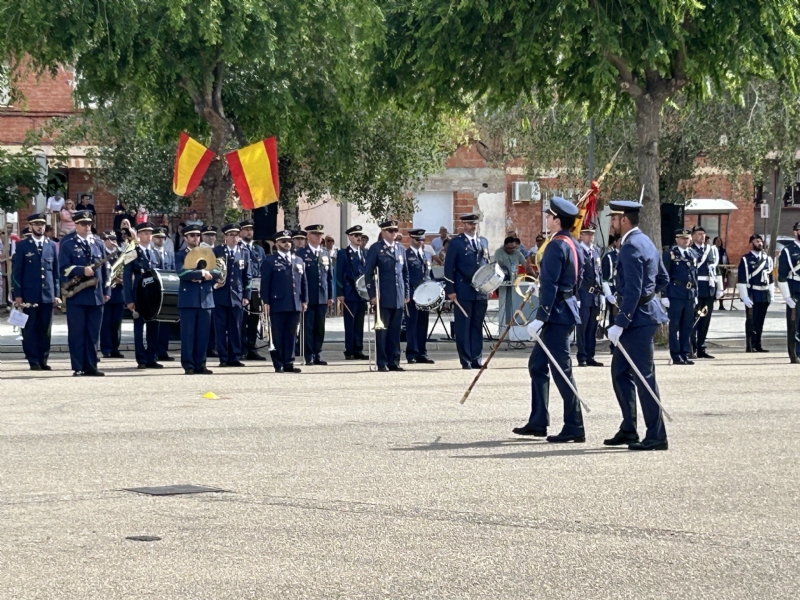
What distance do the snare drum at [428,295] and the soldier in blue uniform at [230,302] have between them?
2434mm

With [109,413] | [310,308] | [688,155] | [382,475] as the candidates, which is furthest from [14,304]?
[688,155]

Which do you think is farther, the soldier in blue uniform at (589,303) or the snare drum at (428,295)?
the snare drum at (428,295)

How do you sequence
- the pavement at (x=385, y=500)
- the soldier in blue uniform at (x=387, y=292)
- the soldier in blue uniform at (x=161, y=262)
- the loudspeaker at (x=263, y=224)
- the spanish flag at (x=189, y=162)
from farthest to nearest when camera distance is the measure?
the loudspeaker at (x=263, y=224)
the spanish flag at (x=189, y=162)
the soldier in blue uniform at (x=161, y=262)
the soldier in blue uniform at (x=387, y=292)
the pavement at (x=385, y=500)

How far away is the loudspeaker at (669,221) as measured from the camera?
26.6m

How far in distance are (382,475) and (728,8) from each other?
15.6 meters

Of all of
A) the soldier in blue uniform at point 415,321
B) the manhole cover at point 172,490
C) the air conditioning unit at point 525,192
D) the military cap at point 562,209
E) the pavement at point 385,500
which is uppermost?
the air conditioning unit at point 525,192

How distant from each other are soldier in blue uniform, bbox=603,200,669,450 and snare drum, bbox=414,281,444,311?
9.68m

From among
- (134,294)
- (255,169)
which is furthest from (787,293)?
(134,294)

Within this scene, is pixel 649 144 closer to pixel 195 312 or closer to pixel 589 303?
pixel 589 303

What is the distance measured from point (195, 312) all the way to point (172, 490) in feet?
34.0

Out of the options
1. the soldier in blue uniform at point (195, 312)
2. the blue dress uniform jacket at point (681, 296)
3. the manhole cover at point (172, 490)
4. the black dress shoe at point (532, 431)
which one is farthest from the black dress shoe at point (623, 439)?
the blue dress uniform jacket at point (681, 296)

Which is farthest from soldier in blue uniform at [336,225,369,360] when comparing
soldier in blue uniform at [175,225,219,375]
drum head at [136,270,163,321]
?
drum head at [136,270,163,321]

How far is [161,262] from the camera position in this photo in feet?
70.1

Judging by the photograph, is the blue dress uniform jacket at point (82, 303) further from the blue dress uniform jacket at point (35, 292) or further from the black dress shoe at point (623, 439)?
the black dress shoe at point (623, 439)
